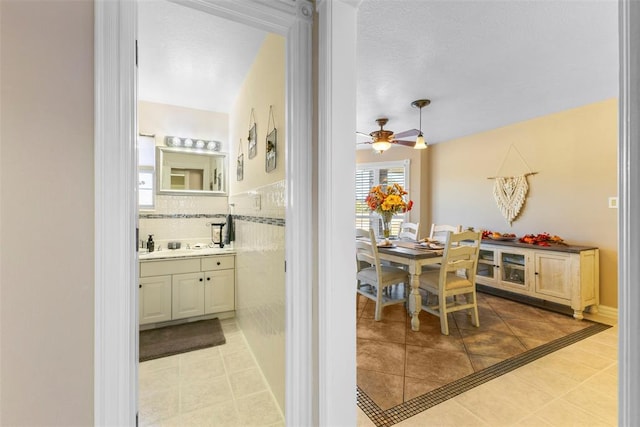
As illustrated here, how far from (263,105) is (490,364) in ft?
8.62

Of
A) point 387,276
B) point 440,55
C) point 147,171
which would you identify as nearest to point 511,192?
point 387,276

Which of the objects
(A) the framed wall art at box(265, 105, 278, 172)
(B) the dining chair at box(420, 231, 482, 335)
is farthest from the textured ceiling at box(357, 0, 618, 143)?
(B) the dining chair at box(420, 231, 482, 335)

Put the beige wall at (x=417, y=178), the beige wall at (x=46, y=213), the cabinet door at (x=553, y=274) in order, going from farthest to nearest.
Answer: the beige wall at (x=417, y=178), the cabinet door at (x=553, y=274), the beige wall at (x=46, y=213)

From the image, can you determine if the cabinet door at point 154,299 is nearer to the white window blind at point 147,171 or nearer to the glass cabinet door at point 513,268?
the white window blind at point 147,171

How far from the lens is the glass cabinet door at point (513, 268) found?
3.47 m

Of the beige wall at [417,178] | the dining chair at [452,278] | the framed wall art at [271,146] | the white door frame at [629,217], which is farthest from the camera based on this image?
the beige wall at [417,178]

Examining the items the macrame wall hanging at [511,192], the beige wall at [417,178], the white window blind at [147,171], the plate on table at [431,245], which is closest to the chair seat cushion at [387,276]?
the plate on table at [431,245]

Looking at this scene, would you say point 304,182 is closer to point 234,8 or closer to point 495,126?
point 234,8

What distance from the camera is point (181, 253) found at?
2.85m

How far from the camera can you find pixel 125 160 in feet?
3.06

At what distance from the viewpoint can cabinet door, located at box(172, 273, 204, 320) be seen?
9.27 ft

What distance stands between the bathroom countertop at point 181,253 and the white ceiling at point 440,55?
67.0 inches

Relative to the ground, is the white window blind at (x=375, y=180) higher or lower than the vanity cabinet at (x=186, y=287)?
higher

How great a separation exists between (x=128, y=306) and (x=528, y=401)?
2295mm
